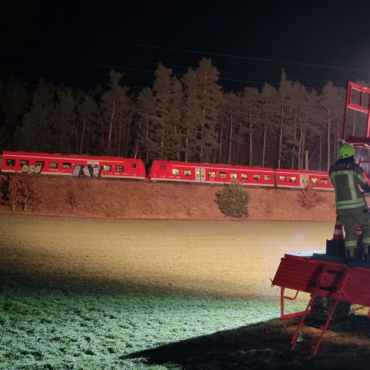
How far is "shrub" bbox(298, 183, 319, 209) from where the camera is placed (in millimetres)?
41781

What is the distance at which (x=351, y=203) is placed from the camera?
19.5 ft

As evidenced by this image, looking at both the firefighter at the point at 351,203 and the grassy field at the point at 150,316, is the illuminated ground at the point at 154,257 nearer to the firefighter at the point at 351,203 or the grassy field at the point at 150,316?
the grassy field at the point at 150,316

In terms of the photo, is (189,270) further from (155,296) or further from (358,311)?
(358,311)

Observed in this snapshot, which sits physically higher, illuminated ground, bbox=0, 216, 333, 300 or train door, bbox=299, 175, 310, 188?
train door, bbox=299, 175, 310, 188

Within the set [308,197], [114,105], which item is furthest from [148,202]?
[114,105]

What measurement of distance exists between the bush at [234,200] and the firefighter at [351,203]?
31577 millimetres

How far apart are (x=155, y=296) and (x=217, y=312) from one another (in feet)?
5.61

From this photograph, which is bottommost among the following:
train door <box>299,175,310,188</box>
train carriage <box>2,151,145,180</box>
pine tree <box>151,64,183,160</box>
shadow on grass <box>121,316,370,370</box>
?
shadow on grass <box>121,316,370,370</box>

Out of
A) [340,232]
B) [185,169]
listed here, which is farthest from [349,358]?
[185,169]

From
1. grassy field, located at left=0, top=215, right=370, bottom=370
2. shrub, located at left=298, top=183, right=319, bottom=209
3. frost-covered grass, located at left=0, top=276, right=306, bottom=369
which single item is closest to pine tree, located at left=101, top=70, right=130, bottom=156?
shrub, located at left=298, top=183, right=319, bottom=209

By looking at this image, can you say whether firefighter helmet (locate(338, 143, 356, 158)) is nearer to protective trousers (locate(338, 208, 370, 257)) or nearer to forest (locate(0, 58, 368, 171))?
protective trousers (locate(338, 208, 370, 257))

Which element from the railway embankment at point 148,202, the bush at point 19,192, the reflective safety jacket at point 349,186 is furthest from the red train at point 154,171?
the reflective safety jacket at point 349,186

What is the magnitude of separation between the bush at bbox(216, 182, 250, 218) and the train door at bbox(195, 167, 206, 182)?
445cm

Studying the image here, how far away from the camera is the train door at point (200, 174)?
42.3m
